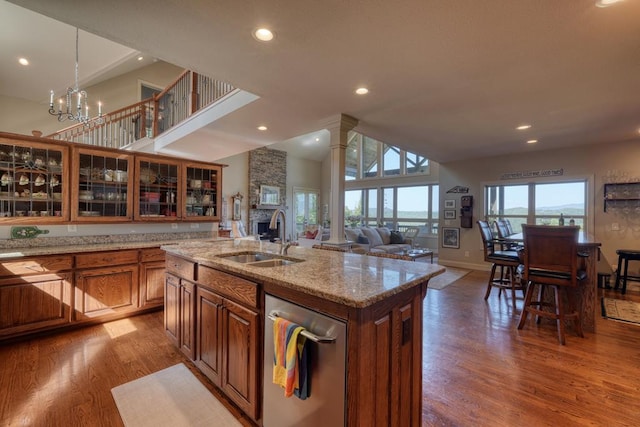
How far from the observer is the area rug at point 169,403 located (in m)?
1.71

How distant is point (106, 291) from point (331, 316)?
307cm

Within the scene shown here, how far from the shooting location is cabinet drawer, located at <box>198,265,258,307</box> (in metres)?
1.60

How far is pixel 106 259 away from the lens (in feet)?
10.00

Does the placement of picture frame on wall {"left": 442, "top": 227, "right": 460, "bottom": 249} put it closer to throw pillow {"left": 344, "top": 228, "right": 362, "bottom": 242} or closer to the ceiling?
throw pillow {"left": 344, "top": 228, "right": 362, "bottom": 242}

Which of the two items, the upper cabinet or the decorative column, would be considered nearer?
the upper cabinet

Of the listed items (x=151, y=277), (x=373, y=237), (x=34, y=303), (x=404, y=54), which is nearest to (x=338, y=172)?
(x=404, y=54)

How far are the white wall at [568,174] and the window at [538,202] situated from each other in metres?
0.18

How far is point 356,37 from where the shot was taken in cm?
202

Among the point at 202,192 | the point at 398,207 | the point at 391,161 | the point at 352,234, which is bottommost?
the point at 352,234

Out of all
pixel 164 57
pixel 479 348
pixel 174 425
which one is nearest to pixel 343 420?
pixel 174 425

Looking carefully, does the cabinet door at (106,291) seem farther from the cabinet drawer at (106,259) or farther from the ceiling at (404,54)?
the ceiling at (404,54)

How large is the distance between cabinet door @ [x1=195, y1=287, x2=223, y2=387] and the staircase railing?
350 cm

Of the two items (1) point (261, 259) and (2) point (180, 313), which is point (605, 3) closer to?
(1) point (261, 259)

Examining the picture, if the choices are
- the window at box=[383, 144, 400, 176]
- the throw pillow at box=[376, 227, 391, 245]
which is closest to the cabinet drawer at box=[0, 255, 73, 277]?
the throw pillow at box=[376, 227, 391, 245]
